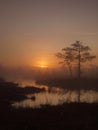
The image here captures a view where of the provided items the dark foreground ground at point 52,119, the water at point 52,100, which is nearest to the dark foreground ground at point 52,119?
the dark foreground ground at point 52,119

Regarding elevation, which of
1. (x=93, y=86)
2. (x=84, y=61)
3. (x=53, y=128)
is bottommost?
(x=53, y=128)

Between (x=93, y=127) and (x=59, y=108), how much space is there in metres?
3.85

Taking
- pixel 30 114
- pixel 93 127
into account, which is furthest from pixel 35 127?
pixel 30 114

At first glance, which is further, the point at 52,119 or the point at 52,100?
the point at 52,100

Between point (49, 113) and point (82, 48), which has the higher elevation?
point (82, 48)

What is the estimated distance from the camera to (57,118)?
9.82 m

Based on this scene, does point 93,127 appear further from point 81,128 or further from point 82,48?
point 82,48

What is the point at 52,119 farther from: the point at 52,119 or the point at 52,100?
the point at 52,100

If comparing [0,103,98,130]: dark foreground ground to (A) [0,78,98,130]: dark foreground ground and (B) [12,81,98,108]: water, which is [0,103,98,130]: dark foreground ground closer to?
(A) [0,78,98,130]: dark foreground ground

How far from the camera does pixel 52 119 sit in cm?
963

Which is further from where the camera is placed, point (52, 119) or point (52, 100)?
point (52, 100)

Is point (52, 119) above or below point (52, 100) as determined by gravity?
below

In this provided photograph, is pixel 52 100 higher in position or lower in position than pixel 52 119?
higher

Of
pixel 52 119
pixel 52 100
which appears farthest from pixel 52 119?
pixel 52 100
